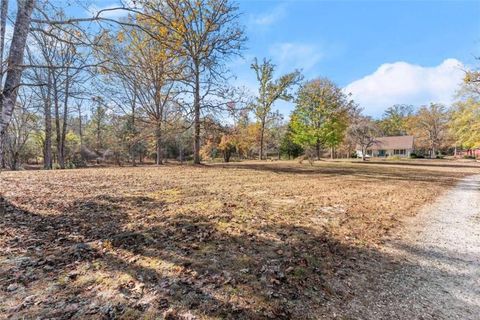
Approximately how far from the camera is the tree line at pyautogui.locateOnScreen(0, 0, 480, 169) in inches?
195

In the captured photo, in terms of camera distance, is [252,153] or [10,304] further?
[252,153]

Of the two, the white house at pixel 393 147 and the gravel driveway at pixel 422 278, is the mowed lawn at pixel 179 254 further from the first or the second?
the white house at pixel 393 147

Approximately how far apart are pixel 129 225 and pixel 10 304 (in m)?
2.03

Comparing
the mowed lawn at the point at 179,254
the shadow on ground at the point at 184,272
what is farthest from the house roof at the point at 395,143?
the shadow on ground at the point at 184,272

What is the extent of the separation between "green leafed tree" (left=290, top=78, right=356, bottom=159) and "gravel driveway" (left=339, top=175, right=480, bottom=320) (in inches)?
907

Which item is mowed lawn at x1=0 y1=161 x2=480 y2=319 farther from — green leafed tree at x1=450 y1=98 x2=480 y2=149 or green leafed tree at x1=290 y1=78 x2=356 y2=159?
green leafed tree at x1=290 y1=78 x2=356 y2=159

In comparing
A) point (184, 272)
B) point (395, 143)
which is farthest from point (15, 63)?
point (395, 143)

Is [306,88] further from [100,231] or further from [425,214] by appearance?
[100,231]

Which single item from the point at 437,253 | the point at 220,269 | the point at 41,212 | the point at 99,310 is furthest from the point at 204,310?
the point at 41,212

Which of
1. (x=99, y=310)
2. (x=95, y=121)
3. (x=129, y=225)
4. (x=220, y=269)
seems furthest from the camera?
(x=95, y=121)

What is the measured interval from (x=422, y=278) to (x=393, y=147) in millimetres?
55972

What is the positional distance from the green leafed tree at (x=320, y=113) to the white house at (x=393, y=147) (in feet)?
79.6

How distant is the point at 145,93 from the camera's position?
53.7ft

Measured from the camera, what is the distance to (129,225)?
416 centimetres
